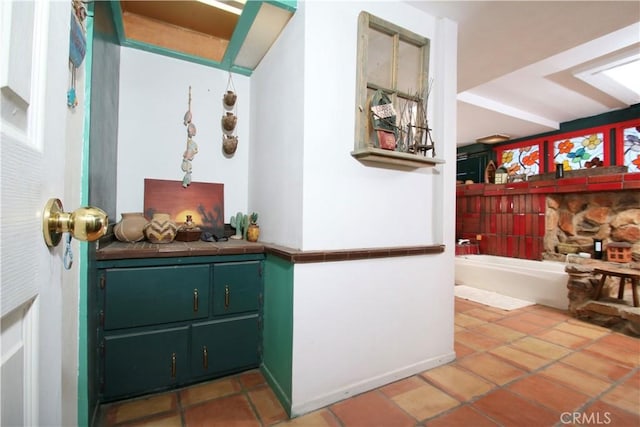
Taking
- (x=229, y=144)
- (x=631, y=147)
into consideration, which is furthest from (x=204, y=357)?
(x=631, y=147)

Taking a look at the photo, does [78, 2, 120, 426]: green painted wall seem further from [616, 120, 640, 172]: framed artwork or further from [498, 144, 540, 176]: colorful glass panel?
[498, 144, 540, 176]: colorful glass panel

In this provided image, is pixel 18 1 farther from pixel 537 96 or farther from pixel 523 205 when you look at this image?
pixel 523 205

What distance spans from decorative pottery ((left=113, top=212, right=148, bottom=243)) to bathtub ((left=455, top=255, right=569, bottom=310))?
4313mm

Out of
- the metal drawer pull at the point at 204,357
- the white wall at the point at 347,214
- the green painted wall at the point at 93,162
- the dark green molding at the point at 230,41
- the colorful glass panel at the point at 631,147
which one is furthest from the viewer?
the colorful glass panel at the point at 631,147

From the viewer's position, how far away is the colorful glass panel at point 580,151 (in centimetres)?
452

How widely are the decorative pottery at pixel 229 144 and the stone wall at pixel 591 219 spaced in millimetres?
5009

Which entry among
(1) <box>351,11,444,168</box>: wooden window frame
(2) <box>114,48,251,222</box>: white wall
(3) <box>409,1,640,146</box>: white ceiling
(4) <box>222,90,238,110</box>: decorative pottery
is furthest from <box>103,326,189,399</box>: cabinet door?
(3) <box>409,1,640,146</box>: white ceiling

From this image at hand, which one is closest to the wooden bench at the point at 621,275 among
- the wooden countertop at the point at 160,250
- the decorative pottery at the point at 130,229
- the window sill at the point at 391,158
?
the window sill at the point at 391,158

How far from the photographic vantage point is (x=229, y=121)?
2.49 m

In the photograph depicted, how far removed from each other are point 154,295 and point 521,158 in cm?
647

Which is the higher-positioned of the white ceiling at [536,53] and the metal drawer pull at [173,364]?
the white ceiling at [536,53]

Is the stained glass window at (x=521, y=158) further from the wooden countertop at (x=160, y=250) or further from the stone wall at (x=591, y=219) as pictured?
the wooden countertop at (x=160, y=250)

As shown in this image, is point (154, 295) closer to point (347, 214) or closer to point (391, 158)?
point (347, 214)

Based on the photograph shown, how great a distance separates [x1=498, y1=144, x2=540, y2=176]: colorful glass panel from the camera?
5383 millimetres
